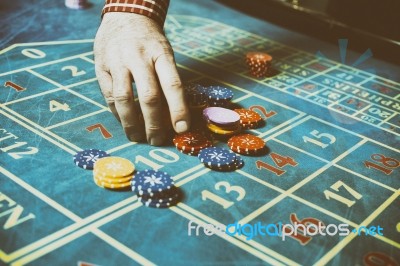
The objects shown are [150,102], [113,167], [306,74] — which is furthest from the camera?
[306,74]

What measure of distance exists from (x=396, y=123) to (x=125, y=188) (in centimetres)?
180

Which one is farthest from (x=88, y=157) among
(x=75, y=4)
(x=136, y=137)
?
(x=75, y=4)

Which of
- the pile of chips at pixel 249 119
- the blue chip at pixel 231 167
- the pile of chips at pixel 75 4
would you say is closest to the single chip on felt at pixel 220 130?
the pile of chips at pixel 249 119

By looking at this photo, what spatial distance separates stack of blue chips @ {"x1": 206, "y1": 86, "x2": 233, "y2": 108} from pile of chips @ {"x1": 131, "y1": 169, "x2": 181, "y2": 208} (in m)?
0.89

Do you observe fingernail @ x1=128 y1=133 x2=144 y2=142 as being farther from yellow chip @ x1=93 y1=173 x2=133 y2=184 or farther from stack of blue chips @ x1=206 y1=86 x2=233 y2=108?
stack of blue chips @ x1=206 y1=86 x2=233 y2=108

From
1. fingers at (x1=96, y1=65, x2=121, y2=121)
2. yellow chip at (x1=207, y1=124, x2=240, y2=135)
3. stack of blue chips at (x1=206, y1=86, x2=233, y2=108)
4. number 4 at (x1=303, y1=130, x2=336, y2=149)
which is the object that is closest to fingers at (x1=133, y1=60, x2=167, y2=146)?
fingers at (x1=96, y1=65, x2=121, y2=121)

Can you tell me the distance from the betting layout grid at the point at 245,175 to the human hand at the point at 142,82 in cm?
12

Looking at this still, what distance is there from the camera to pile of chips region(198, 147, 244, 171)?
7.64ft

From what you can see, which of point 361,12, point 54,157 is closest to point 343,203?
point 54,157

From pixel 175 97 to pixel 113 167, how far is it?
0.51 meters

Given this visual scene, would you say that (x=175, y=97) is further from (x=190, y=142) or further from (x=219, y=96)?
(x=219, y=96)

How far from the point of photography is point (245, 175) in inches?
92.2

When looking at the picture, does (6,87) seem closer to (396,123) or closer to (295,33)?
(396,123)

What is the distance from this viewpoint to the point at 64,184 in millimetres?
2125
